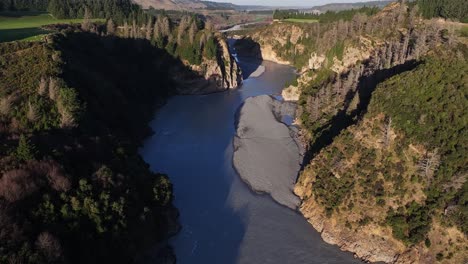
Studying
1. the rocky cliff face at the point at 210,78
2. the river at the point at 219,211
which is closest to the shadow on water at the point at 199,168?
the river at the point at 219,211

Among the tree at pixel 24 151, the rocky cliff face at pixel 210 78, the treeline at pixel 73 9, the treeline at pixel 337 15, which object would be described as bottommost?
the rocky cliff face at pixel 210 78

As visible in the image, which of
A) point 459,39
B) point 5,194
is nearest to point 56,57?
point 5,194

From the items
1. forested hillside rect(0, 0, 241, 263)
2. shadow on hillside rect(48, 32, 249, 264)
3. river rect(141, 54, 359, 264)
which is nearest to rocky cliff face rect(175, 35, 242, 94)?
shadow on hillside rect(48, 32, 249, 264)

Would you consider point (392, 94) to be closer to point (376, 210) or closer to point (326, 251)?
point (376, 210)

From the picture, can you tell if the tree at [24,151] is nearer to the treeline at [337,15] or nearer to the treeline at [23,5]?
the treeline at [23,5]

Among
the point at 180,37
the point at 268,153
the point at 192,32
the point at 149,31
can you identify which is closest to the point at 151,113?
the point at 268,153

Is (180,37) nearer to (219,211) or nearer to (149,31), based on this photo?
(149,31)
